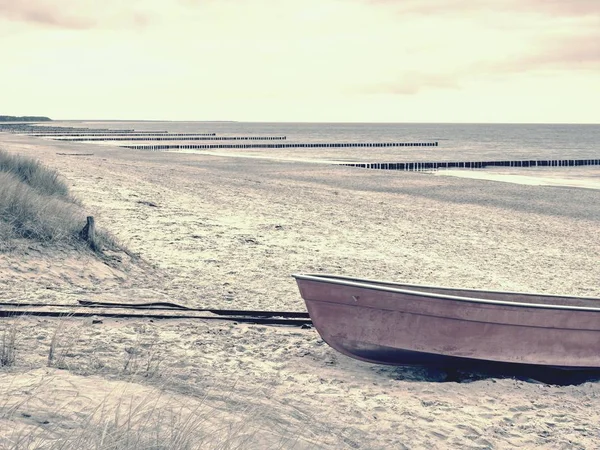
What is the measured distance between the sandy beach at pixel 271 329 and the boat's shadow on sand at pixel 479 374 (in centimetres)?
4

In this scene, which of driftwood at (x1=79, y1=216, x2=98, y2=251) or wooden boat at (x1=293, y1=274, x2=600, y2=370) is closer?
wooden boat at (x1=293, y1=274, x2=600, y2=370)

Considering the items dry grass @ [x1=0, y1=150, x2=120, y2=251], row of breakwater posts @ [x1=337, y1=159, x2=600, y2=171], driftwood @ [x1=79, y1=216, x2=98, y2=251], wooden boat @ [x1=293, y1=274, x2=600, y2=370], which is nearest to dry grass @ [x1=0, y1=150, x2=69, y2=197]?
dry grass @ [x1=0, y1=150, x2=120, y2=251]

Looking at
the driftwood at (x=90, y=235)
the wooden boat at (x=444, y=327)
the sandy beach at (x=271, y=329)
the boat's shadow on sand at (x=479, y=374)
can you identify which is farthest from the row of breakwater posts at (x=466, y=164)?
the wooden boat at (x=444, y=327)

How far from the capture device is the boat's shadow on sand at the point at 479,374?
6883mm

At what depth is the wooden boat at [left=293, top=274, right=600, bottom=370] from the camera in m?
6.60

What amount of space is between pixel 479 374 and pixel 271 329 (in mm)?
2416

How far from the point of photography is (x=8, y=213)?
10.1 m

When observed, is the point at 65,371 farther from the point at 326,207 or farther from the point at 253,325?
the point at 326,207

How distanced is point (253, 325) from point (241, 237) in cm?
602

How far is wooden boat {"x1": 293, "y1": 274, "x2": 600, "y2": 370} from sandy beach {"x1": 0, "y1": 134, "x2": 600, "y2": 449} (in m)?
0.26

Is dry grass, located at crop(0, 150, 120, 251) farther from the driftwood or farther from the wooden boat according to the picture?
the wooden boat

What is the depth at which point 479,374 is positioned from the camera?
694cm

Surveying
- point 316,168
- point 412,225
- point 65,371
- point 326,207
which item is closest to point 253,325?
point 65,371

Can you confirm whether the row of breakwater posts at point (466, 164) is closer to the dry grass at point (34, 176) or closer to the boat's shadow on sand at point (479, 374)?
the dry grass at point (34, 176)
